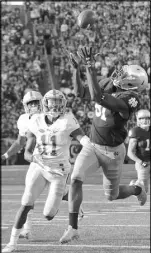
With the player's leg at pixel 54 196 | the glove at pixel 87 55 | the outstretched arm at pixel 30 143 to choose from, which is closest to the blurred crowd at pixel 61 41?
the outstretched arm at pixel 30 143

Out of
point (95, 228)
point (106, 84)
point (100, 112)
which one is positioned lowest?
point (95, 228)

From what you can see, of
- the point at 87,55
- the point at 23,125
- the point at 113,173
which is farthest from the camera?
the point at 23,125

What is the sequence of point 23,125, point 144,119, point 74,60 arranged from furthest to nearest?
point 144,119 → point 23,125 → point 74,60

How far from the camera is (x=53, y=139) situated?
5.60 meters

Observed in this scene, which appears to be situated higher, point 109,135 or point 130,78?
point 130,78

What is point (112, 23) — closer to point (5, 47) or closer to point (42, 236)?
point (5, 47)

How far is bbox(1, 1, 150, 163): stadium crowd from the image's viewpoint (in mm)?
16812

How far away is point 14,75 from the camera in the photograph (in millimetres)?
17484

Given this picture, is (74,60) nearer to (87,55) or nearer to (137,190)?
(87,55)

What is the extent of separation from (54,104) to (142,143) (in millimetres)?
3442

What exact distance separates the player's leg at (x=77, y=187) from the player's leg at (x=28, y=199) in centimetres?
36

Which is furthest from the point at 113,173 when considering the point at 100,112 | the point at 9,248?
the point at 9,248

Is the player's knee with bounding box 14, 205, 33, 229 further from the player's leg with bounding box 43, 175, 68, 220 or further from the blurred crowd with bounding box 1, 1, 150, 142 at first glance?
the blurred crowd with bounding box 1, 1, 150, 142

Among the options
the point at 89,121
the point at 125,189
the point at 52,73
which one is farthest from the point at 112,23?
the point at 125,189
